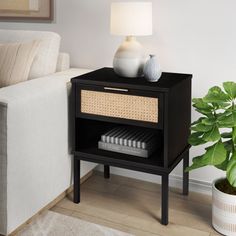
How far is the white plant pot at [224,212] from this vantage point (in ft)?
6.45

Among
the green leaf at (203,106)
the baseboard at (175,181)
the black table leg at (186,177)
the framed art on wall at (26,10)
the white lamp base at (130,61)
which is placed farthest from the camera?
the framed art on wall at (26,10)

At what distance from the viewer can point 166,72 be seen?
242cm

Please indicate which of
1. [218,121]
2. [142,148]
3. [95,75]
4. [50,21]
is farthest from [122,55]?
[50,21]

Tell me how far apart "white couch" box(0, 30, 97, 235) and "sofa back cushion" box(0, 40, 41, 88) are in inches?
4.0

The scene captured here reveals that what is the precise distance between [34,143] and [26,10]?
129cm

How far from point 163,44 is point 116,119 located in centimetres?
64

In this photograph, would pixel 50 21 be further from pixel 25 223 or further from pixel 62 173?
pixel 25 223

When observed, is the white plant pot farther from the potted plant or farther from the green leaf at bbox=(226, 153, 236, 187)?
the green leaf at bbox=(226, 153, 236, 187)

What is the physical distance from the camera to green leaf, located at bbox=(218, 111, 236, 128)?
1831mm

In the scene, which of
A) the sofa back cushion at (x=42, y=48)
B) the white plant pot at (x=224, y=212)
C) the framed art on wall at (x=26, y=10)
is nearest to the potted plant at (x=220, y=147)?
the white plant pot at (x=224, y=212)

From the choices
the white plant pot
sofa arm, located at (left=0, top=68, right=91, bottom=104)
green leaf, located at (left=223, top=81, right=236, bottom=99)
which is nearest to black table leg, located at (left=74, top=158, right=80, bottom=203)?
sofa arm, located at (left=0, top=68, right=91, bottom=104)

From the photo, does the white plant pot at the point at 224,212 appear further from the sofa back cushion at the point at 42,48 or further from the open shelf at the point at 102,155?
the sofa back cushion at the point at 42,48

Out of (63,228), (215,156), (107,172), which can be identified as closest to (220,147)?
(215,156)

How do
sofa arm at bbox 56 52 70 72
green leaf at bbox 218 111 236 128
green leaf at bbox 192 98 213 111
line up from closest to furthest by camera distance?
green leaf at bbox 218 111 236 128
green leaf at bbox 192 98 213 111
sofa arm at bbox 56 52 70 72
